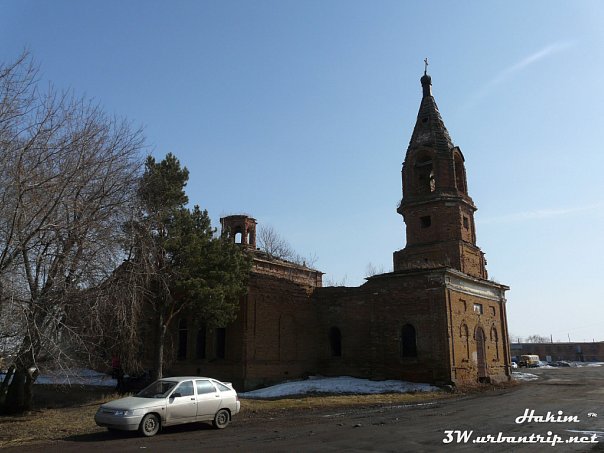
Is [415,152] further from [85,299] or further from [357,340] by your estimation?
[85,299]

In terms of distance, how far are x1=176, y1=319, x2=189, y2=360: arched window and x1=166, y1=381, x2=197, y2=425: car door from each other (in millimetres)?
15909

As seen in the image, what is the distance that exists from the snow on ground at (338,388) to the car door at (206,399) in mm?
9351

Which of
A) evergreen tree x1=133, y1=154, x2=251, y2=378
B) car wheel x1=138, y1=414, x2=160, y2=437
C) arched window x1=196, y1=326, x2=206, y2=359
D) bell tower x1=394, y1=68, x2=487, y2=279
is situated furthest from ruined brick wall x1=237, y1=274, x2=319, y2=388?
car wheel x1=138, y1=414, x2=160, y2=437

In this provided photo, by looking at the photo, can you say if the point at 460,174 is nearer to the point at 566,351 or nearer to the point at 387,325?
the point at 387,325

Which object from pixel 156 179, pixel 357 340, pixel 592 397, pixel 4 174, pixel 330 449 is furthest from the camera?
pixel 357 340

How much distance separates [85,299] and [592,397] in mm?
21636

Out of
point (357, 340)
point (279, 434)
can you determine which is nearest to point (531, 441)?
point (279, 434)

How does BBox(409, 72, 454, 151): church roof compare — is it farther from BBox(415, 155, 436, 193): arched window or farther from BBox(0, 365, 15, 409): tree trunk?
BBox(0, 365, 15, 409): tree trunk

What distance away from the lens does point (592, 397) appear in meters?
23.0

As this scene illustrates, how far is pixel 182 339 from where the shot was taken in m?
30.4

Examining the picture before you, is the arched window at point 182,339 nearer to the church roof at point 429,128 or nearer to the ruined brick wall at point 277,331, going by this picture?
the ruined brick wall at point 277,331

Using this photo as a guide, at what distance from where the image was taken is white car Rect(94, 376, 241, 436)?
1319 centimetres

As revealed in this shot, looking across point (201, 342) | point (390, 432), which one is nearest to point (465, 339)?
point (201, 342)

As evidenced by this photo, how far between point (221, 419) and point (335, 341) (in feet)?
58.6
